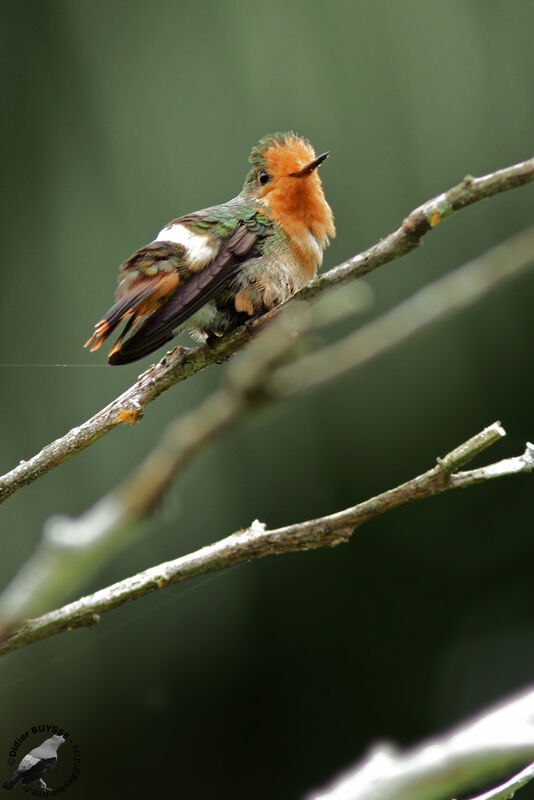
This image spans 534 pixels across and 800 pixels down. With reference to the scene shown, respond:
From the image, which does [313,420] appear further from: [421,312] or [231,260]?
[421,312]

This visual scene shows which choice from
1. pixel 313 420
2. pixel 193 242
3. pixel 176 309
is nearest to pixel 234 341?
pixel 176 309

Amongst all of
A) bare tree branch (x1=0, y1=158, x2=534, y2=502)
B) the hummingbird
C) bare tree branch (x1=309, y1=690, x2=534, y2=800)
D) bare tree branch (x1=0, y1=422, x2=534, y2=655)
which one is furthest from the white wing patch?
bare tree branch (x1=309, y1=690, x2=534, y2=800)

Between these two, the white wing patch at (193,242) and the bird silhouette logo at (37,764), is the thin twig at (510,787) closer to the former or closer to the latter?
the bird silhouette logo at (37,764)

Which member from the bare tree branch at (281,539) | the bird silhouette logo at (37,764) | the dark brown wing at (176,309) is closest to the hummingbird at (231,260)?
the dark brown wing at (176,309)

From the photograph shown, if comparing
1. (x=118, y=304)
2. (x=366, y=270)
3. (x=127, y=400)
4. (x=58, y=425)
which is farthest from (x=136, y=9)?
(x=366, y=270)

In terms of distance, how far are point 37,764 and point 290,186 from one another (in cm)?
124

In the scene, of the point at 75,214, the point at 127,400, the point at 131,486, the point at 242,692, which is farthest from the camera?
the point at 75,214

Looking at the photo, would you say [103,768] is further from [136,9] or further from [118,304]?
[136,9]

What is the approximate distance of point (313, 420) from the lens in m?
2.43

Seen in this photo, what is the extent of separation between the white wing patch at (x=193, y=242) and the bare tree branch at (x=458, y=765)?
1.00 metres

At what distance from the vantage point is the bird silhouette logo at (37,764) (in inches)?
49.3

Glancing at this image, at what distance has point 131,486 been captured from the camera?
0.42 metres

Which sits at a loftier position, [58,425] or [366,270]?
[58,425]

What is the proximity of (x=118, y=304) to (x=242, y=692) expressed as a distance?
1400 mm
